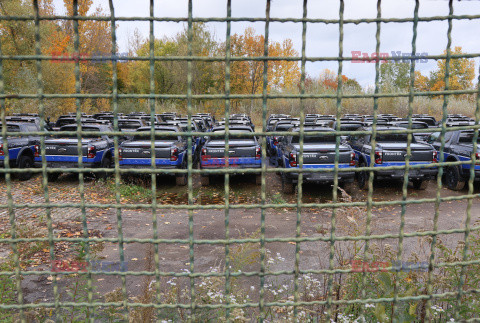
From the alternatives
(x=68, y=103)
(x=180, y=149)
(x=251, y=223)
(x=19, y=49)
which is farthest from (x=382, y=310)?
(x=19, y=49)

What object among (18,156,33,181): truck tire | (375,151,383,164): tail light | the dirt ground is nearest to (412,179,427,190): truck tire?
the dirt ground

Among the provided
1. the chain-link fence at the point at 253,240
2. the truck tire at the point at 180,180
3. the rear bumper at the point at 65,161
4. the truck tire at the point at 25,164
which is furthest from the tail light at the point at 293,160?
the truck tire at the point at 25,164

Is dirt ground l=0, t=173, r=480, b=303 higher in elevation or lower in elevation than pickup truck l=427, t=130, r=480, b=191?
lower

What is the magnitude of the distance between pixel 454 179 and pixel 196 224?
789 cm

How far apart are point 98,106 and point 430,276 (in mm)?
40200

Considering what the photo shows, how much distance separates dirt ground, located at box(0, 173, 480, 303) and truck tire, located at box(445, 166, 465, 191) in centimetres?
20

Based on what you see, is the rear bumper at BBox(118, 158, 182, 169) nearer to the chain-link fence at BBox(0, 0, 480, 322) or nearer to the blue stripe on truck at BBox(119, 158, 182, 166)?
the blue stripe on truck at BBox(119, 158, 182, 166)

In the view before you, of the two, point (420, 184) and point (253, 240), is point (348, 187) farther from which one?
point (253, 240)

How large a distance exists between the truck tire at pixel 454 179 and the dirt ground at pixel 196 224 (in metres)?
0.20

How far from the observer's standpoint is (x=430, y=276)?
7.89 ft

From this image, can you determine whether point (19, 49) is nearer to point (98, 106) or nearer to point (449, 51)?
point (98, 106)

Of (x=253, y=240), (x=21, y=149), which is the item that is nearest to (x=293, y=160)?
(x=253, y=240)

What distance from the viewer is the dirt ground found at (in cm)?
520

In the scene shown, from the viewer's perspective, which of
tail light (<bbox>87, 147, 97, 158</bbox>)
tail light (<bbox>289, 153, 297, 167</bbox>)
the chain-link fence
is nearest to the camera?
the chain-link fence
